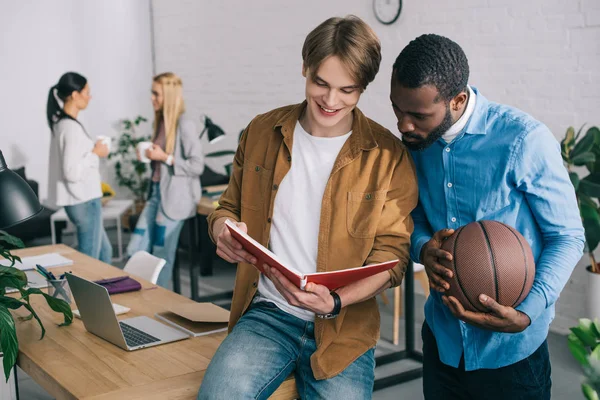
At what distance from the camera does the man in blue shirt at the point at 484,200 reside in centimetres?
164

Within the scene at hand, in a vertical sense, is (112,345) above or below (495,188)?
below

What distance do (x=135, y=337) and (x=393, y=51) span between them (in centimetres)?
373

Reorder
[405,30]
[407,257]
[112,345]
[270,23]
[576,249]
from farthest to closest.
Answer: [270,23]
[405,30]
[112,345]
[407,257]
[576,249]

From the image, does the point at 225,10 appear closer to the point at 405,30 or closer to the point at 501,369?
the point at 405,30

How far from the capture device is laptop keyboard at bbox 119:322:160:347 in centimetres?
217

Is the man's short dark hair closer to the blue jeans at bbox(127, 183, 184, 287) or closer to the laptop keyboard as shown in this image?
the laptop keyboard

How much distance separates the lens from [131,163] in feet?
27.0

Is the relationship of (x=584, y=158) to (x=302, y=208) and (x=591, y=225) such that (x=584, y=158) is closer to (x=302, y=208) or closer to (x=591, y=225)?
(x=591, y=225)

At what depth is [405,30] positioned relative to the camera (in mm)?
5258

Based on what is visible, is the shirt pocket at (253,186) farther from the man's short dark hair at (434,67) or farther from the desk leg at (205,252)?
the desk leg at (205,252)

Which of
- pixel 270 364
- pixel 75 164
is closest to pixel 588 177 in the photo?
pixel 270 364

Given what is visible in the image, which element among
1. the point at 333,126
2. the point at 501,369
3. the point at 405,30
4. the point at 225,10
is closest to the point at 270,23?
the point at 225,10

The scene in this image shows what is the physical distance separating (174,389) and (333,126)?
80cm

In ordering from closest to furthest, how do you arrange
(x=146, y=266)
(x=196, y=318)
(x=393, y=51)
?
(x=196, y=318), (x=146, y=266), (x=393, y=51)
